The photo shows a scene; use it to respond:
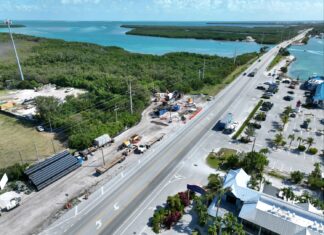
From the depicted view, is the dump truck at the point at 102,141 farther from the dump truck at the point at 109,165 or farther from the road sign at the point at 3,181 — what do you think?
the road sign at the point at 3,181

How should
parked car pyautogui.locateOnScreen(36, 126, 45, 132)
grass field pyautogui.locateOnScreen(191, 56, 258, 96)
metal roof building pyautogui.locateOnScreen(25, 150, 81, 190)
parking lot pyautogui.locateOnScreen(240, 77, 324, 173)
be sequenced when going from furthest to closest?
grass field pyautogui.locateOnScreen(191, 56, 258, 96), parked car pyautogui.locateOnScreen(36, 126, 45, 132), parking lot pyautogui.locateOnScreen(240, 77, 324, 173), metal roof building pyautogui.locateOnScreen(25, 150, 81, 190)

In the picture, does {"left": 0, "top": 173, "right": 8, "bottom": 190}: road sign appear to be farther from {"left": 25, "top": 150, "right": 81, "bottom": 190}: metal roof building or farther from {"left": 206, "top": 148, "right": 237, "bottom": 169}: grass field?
{"left": 206, "top": 148, "right": 237, "bottom": 169}: grass field

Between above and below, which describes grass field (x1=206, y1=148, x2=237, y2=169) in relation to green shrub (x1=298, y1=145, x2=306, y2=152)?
below

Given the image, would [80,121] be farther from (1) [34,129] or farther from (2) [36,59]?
(2) [36,59]

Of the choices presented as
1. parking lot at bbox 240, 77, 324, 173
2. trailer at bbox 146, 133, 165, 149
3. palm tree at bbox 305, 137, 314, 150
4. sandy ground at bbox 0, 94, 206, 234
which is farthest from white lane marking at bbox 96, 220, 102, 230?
palm tree at bbox 305, 137, 314, 150

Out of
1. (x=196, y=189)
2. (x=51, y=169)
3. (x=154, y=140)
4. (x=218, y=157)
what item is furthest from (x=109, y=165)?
(x=218, y=157)

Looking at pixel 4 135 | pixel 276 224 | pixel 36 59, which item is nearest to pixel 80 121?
pixel 4 135
